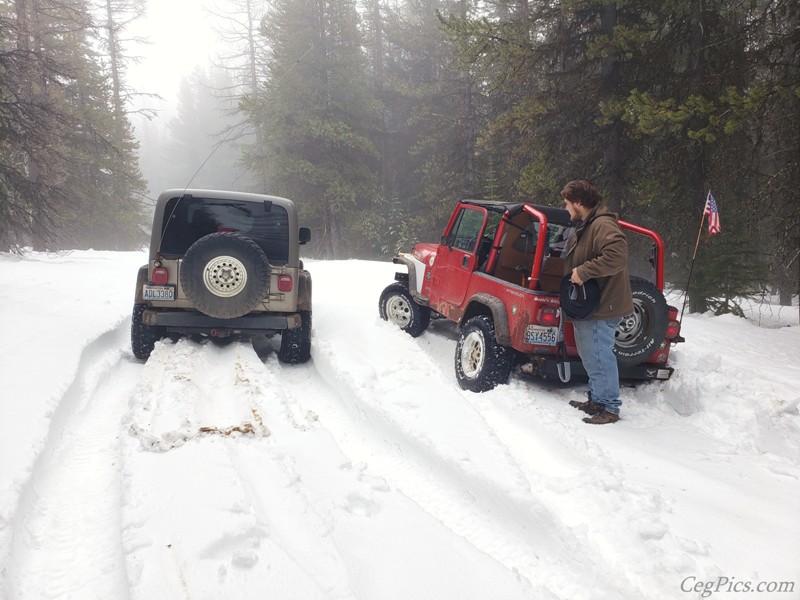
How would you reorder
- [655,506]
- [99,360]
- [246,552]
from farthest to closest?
[99,360]
[655,506]
[246,552]

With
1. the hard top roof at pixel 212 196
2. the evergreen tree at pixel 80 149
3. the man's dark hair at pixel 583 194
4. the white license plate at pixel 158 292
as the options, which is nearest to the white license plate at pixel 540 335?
the man's dark hair at pixel 583 194

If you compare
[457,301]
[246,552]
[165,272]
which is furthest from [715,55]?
[246,552]

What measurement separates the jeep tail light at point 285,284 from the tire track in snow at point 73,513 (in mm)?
2151

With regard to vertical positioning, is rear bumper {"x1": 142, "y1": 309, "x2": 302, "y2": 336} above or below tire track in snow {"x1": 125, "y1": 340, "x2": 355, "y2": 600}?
above

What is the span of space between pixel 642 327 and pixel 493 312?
1.43m

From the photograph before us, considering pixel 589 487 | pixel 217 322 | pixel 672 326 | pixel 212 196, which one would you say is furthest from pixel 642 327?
pixel 212 196

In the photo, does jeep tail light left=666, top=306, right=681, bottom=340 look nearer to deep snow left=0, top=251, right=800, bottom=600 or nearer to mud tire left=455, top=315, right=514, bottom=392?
deep snow left=0, top=251, right=800, bottom=600

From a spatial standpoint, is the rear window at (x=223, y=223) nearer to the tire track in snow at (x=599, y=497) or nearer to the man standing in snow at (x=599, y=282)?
the tire track in snow at (x=599, y=497)

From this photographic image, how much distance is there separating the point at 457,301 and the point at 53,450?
430cm

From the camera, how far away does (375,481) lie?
10.7ft

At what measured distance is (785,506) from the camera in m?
3.03

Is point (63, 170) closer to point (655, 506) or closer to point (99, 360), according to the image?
point (99, 360)

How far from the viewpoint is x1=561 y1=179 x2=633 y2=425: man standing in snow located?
412 cm

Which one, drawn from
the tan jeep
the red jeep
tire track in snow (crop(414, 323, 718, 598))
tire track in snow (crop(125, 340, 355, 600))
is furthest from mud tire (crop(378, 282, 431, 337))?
tire track in snow (crop(125, 340, 355, 600))
